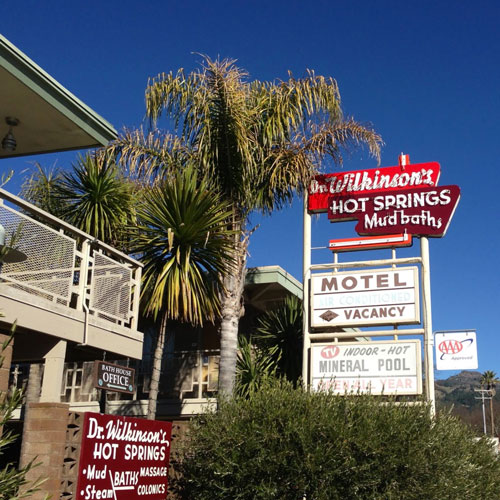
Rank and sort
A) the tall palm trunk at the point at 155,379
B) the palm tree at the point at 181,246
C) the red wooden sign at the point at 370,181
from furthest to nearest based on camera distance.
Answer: the red wooden sign at the point at 370,181 < the tall palm trunk at the point at 155,379 < the palm tree at the point at 181,246

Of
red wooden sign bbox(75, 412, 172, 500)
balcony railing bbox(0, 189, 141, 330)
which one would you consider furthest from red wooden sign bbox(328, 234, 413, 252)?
red wooden sign bbox(75, 412, 172, 500)

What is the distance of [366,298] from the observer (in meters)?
18.2

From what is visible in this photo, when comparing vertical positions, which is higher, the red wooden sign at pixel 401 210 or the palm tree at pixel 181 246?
the red wooden sign at pixel 401 210

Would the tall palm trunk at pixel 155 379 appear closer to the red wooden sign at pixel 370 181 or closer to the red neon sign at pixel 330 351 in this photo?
the red neon sign at pixel 330 351

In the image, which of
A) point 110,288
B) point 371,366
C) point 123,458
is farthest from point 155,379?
point 371,366

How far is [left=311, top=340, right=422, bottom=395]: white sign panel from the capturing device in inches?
677

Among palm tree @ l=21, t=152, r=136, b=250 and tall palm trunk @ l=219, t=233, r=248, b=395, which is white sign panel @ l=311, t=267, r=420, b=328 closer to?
tall palm trunk @ l=219, t=233, r=248, b=395

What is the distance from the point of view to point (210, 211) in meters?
15.6

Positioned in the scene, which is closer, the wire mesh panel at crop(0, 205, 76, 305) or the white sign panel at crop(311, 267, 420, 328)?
the wire mesh panel at crop(0, 205, 76, 305)

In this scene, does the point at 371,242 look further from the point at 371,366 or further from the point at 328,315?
the point at 371,366

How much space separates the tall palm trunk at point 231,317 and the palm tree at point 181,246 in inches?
59.4

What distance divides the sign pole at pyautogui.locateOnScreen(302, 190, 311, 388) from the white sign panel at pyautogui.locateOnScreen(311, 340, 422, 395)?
224mm

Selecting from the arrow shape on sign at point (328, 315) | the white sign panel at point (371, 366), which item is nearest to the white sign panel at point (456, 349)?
the arrow shape on sign at point (328, 315)

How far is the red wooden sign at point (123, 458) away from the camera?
32.5 feet
